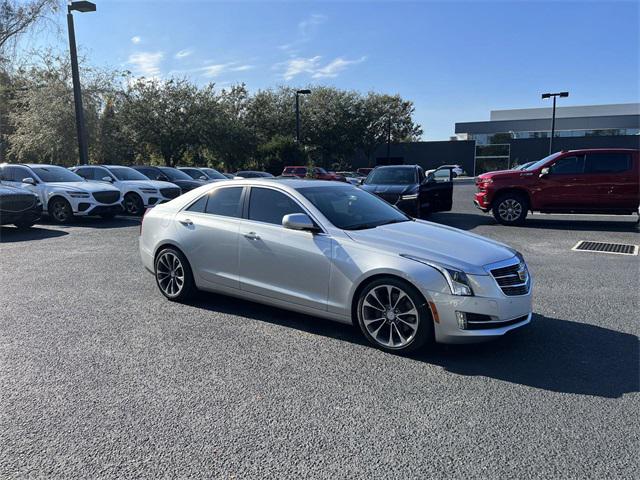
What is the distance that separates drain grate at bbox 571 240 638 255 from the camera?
9.18m

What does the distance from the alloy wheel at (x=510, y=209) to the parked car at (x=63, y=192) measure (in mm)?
10561

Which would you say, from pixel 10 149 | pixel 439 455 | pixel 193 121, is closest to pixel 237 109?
pixel 193 121

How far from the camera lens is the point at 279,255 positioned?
488 cm

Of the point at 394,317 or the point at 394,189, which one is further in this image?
the point at 394,189

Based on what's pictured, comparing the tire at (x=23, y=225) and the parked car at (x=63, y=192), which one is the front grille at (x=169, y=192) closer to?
the parked car at (x=63, y=192)

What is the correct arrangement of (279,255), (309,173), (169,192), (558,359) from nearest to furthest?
(558,359), (279,255), (169,192), (309,173)

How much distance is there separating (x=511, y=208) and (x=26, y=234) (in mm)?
12162

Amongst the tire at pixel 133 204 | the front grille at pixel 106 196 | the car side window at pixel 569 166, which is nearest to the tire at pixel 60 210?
the front grille at pixel 106 196

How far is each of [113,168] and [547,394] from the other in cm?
1582

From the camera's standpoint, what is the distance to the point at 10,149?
31.3 metres

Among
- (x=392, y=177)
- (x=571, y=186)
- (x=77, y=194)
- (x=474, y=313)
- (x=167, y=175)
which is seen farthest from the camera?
(x=167, y=175)

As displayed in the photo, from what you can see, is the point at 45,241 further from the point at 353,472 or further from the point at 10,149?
the point at 10,149

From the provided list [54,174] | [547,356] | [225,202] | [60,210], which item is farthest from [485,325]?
[54,174]

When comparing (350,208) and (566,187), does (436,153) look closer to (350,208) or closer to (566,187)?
(566,187)
